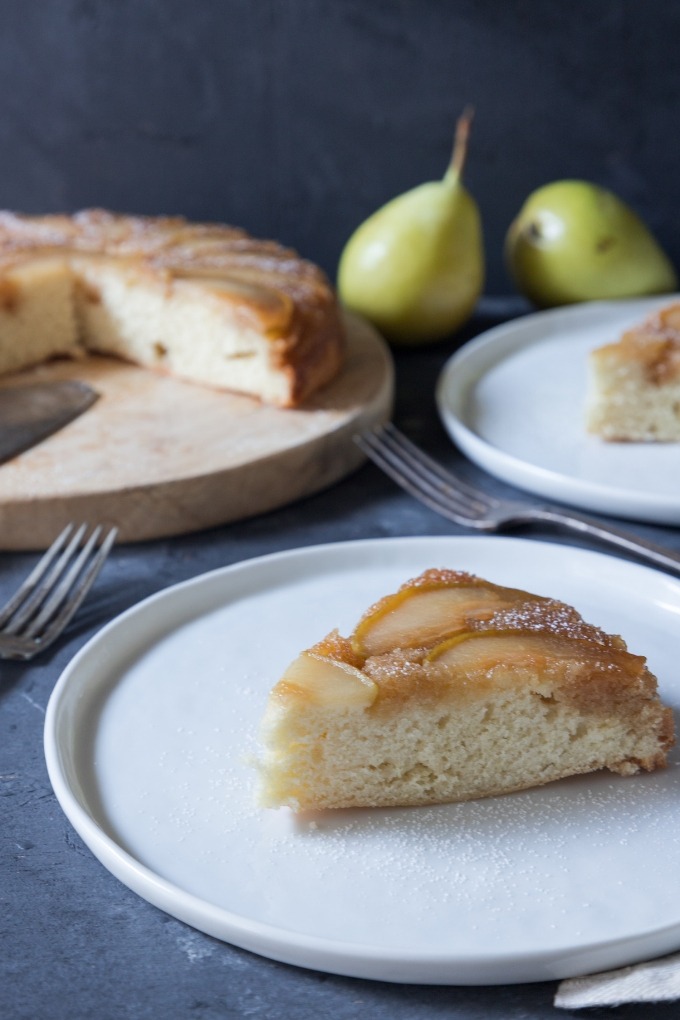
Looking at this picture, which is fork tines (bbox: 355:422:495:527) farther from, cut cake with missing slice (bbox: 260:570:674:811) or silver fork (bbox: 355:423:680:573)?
cut cake with missing slice (bbox: 260:570:674:811)

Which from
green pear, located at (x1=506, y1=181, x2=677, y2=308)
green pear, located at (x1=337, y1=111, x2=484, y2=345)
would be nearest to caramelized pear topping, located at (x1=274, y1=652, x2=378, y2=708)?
Answer: green pear, located at (x1=337, y1=111, x2=484, y2=345)

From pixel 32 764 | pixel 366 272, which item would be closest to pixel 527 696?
pixel 32 764

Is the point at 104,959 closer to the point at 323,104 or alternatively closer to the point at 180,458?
the point at 180,458

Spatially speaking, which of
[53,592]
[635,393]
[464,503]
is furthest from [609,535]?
[53,592]

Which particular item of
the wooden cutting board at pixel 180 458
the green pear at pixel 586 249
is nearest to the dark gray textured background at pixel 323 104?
the green pear at pixel 586 249

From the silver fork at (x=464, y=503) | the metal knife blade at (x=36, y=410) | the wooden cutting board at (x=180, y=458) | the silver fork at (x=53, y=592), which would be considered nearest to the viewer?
the silver fork at (x=53, y=592)

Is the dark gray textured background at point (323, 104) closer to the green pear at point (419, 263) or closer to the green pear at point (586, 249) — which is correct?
the green pear at point (586, 249)
